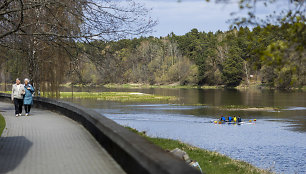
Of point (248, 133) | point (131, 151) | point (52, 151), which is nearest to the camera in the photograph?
point (131, 151)

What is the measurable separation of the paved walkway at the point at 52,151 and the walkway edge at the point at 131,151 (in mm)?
237

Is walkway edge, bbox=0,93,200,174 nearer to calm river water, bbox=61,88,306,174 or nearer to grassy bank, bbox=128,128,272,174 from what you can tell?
grassy bank, bbox=128,128,272,174

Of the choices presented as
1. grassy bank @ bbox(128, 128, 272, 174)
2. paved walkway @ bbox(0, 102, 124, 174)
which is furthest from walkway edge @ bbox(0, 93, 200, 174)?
grassy bank @ bbox(128, 128, 272, 174)

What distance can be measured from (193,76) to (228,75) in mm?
16943

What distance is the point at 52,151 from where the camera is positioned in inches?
413

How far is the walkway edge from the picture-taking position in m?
5.80

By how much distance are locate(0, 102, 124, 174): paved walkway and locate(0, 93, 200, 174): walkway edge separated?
24cm

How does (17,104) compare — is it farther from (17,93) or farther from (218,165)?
(218,165)

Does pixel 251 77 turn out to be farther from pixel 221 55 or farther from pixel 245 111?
pixel 245 111

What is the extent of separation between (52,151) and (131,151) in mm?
3654

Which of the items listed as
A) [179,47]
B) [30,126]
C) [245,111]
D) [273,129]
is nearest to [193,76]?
[179,47]

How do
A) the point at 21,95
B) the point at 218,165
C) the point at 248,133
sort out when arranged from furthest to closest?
the point at 248,133, the point at 21,95, the point at 218,165

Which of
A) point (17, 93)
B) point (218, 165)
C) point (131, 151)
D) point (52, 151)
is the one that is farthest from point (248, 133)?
point (131, 151)

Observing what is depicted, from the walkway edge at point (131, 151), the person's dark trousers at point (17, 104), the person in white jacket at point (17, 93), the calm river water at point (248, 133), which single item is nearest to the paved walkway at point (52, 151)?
the walkway edge at point (131, 151)
